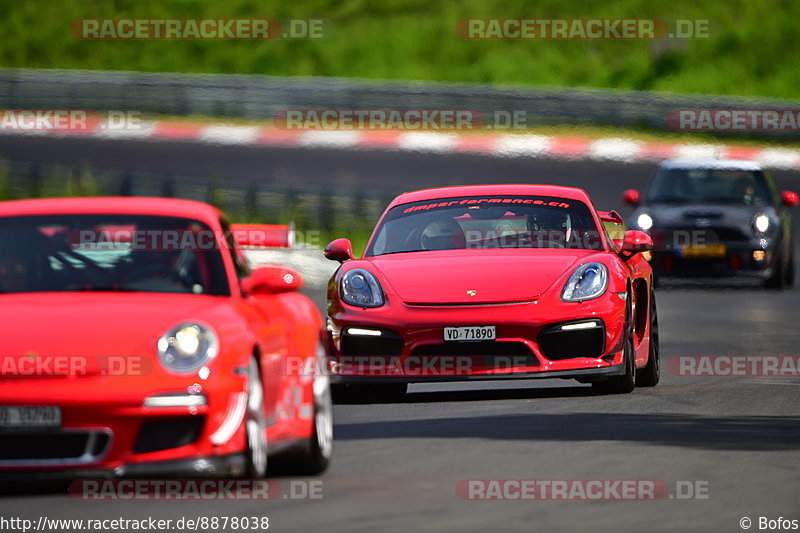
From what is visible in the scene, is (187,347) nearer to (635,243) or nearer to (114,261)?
(114,261)

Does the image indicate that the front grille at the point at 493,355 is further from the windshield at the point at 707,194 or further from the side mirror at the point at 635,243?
the windshield at the point at 707,194

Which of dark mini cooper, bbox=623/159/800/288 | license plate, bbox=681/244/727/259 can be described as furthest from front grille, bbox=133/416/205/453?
license plate, bbox=681/244/727/259

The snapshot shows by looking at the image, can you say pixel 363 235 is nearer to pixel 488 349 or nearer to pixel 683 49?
pixel 488 349

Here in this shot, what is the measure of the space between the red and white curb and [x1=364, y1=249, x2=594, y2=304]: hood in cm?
1929

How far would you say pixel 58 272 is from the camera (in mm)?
8289

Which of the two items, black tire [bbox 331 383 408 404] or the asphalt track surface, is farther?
black tire [bbox 331 383 408 404]

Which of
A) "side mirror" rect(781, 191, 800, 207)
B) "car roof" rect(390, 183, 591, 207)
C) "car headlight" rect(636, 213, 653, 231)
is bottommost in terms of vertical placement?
"car headlight" rect(636, 213, 653, 231)

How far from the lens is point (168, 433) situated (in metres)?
7.36

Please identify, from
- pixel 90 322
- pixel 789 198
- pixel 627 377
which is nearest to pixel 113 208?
pixel 90 322

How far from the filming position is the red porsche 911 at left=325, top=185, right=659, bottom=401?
36.8ft

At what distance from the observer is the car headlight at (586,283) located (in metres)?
11.4

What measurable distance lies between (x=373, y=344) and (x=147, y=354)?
13.4 ft

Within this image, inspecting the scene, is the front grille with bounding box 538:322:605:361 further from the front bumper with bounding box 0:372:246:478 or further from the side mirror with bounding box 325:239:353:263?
the front bumper with bounding box 0:372:246:478

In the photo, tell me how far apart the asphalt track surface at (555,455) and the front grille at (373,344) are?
1.06 ft
